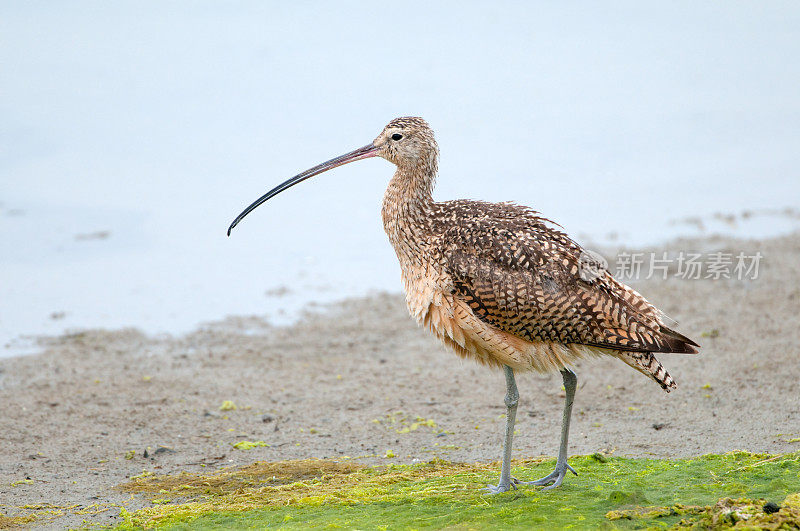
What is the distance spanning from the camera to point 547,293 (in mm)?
5711

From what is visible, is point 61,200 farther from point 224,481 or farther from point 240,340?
point 224,481

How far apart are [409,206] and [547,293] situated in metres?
1.25

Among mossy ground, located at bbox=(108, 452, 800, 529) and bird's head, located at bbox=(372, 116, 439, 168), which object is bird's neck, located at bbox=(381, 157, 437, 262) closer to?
bird's head, located at bbox=(372, 116, 439, 168)

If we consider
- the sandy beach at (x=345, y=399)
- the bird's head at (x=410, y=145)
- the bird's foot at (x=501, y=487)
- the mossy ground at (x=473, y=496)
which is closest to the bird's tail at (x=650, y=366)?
the mossy ground at (x=473, y=496)

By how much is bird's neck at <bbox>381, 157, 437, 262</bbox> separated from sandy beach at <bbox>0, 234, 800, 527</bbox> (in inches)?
66.8

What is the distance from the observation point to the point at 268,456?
711cm

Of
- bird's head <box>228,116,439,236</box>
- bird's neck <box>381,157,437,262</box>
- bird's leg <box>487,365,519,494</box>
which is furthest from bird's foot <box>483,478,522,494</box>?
bird's head <box>228,116,439,236</box>

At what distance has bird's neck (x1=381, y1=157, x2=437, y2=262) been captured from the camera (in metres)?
6.33

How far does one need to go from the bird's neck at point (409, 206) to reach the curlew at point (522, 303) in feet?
0.17

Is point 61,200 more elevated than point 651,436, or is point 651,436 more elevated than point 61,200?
point 61,200

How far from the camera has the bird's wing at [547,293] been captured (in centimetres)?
564

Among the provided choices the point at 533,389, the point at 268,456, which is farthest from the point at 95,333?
the point at 533,389

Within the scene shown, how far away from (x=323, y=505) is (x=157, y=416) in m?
2.87

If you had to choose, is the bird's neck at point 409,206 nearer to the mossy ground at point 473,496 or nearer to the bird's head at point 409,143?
the bird's head at point 409,143
